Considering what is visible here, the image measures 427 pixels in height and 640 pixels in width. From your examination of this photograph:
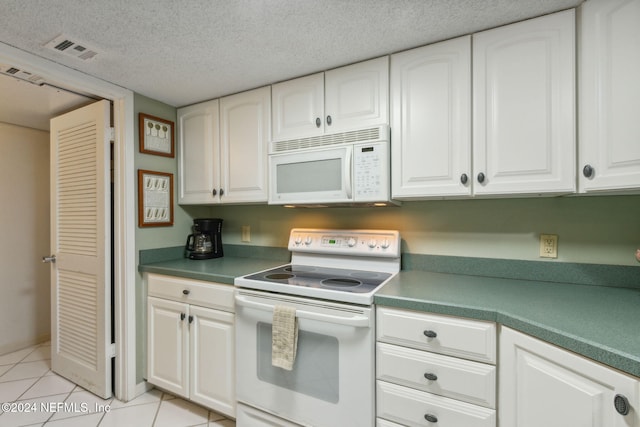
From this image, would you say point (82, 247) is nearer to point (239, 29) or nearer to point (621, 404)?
point (239, 29)

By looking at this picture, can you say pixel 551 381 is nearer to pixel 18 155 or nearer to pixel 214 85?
pixel 214 85

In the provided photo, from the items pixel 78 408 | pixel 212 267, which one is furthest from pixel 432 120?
pixel 78 408

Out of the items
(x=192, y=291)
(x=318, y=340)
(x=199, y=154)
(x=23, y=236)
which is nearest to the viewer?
(x=318, y=340)

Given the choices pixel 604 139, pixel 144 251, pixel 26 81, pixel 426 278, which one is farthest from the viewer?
pixel 144 251

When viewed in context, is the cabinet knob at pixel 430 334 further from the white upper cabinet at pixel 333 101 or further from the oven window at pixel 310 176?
the white upper cabinet at pixel 333 101

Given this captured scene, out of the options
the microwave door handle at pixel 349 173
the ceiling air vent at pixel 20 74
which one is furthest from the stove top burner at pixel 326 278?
the ceiling air vent at pixel 20 74

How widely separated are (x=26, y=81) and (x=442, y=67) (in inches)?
91.4

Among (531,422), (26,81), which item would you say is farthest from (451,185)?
(26,81)

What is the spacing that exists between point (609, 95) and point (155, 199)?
2497 mm

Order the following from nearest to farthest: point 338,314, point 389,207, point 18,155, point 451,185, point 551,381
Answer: point 551,381 → point 338,314 → point 451,185 → point 389,207 → point 18,155

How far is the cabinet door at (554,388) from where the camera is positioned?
801 mm

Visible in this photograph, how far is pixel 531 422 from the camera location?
102cm

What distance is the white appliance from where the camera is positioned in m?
1.32

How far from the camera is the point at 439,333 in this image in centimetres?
119
